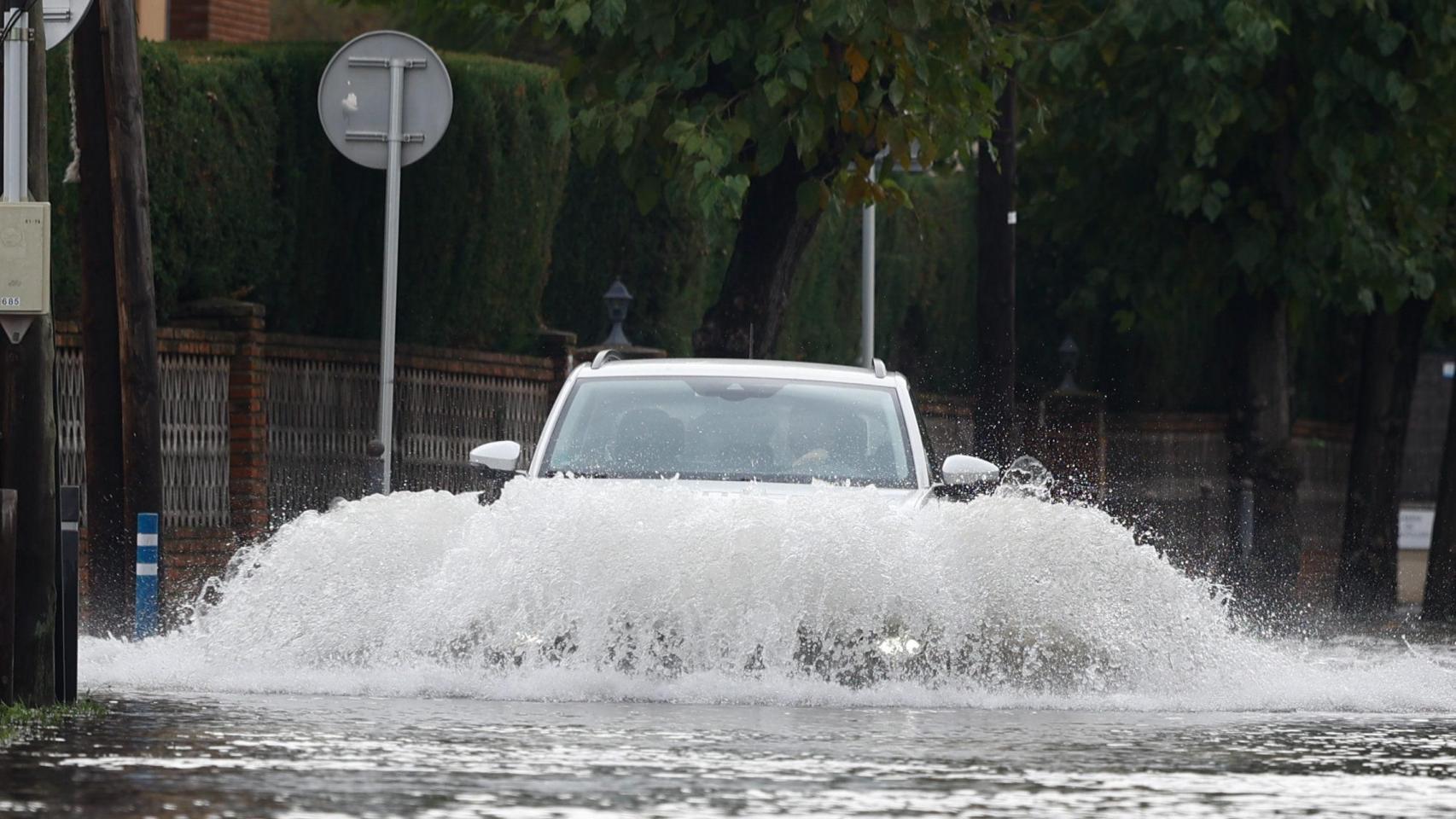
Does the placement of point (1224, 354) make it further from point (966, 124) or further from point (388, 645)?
point (388, 645)

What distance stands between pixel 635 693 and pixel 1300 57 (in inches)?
601

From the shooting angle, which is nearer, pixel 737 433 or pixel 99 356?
pixel 737 433

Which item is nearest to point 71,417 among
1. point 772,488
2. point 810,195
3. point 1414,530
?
point 810,195

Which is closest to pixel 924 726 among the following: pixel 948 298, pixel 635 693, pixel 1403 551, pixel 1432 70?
pixel 635 693

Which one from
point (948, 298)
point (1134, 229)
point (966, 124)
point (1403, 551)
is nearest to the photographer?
point (966, 124)

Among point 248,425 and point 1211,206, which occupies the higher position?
point 1211,206

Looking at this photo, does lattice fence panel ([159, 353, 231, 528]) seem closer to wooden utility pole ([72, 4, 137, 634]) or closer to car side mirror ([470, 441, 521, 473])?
wooden utility pole ([72, 4, 137, 634])

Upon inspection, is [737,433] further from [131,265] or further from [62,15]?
[131,265]

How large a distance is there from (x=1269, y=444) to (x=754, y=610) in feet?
52.6

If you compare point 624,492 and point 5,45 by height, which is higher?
point 5,45

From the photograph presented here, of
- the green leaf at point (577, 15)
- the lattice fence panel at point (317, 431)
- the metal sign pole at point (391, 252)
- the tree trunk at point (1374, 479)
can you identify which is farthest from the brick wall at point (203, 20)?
the metal sign pole at point (391, 252)

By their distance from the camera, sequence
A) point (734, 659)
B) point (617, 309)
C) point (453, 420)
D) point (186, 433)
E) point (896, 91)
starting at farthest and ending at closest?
point (617, 309)
point (453, 420)
point (186, 433)
point (896, 91)
point (734, 659)

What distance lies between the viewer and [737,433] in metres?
14.7

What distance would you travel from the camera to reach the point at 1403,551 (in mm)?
45969
